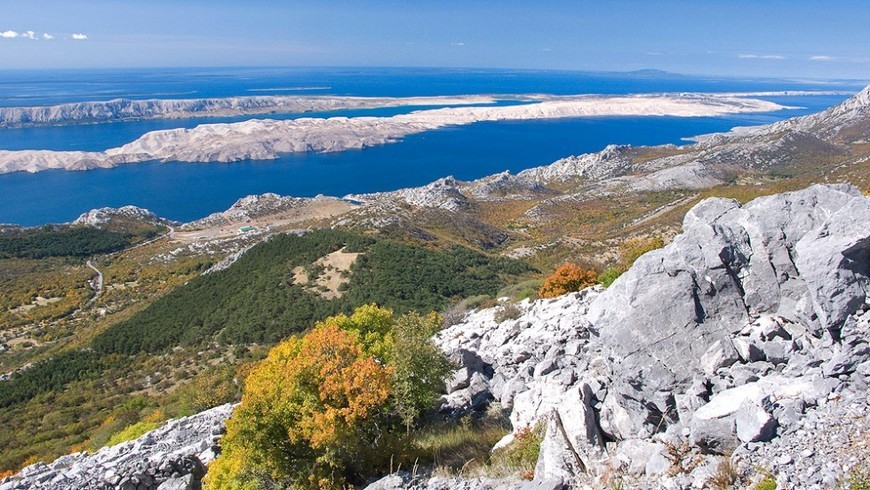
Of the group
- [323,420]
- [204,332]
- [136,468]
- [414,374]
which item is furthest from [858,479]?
[204,332]

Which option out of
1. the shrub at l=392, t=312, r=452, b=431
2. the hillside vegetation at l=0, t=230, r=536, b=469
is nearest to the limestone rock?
the shrub at l=392, t=312, r=452, b=431

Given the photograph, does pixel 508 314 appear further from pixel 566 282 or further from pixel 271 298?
pixel 271 298

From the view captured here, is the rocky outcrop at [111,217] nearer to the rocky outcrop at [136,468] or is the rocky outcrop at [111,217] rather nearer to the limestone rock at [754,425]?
the rocky outcrop at [136,468]

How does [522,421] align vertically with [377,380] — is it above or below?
below

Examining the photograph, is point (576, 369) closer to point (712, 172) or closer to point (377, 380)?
point (377, 380)

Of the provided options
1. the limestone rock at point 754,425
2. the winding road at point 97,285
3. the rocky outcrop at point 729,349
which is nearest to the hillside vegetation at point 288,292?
the winding road at point 97,285

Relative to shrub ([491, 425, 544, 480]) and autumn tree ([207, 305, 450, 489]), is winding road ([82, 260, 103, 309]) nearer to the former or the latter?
autumn tree ([207, 305, 450, 489])

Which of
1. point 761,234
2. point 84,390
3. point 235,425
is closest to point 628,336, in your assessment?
point 761,234
